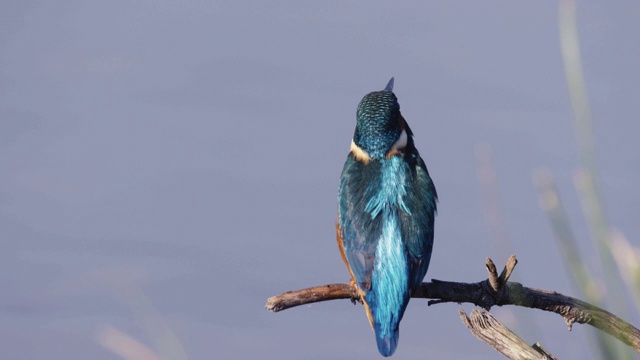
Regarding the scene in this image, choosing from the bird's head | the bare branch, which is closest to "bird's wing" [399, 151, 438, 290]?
the bird's head

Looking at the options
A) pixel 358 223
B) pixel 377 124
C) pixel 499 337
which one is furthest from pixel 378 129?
pixel 499 337

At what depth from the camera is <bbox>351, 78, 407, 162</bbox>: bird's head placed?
3.71 m

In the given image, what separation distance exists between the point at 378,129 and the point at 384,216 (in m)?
0.53

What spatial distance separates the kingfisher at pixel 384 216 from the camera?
3.18 m

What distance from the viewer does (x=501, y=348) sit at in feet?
8.37

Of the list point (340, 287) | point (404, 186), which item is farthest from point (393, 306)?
point (404, 186)

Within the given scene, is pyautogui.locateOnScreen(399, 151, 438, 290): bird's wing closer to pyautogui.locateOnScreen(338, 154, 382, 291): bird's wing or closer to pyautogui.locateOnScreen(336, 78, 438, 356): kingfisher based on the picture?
pyautogui.locateOnScreen(336, 78, 438, 356): kingfisher

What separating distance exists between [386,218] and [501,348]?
35.2 inches

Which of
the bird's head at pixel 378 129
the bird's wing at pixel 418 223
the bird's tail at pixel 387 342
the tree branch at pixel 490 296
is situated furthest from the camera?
the bird's head at pixel 378 129

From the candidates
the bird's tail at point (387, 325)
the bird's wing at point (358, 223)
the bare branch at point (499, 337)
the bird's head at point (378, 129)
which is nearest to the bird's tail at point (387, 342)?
the bird's tail at point (387, 325)

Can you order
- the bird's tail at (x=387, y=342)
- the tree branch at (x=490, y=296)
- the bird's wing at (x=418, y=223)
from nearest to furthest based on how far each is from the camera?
the tree branch at (x=490, y=296)
the bird's tail at (x=387, y=342)
the bird's wing at (x=418, y=223)

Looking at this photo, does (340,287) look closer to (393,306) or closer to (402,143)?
(393,306)

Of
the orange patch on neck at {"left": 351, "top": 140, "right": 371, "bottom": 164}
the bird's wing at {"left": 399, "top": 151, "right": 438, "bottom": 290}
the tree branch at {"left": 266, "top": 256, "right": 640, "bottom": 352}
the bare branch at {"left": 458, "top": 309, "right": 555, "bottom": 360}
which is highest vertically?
the orange patch on neck at {"left": 351, "top": 140, "right": 371, "bottom": 164}

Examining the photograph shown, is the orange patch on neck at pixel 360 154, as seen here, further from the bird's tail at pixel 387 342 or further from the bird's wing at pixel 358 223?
the bird's tail at pixel 387 342
